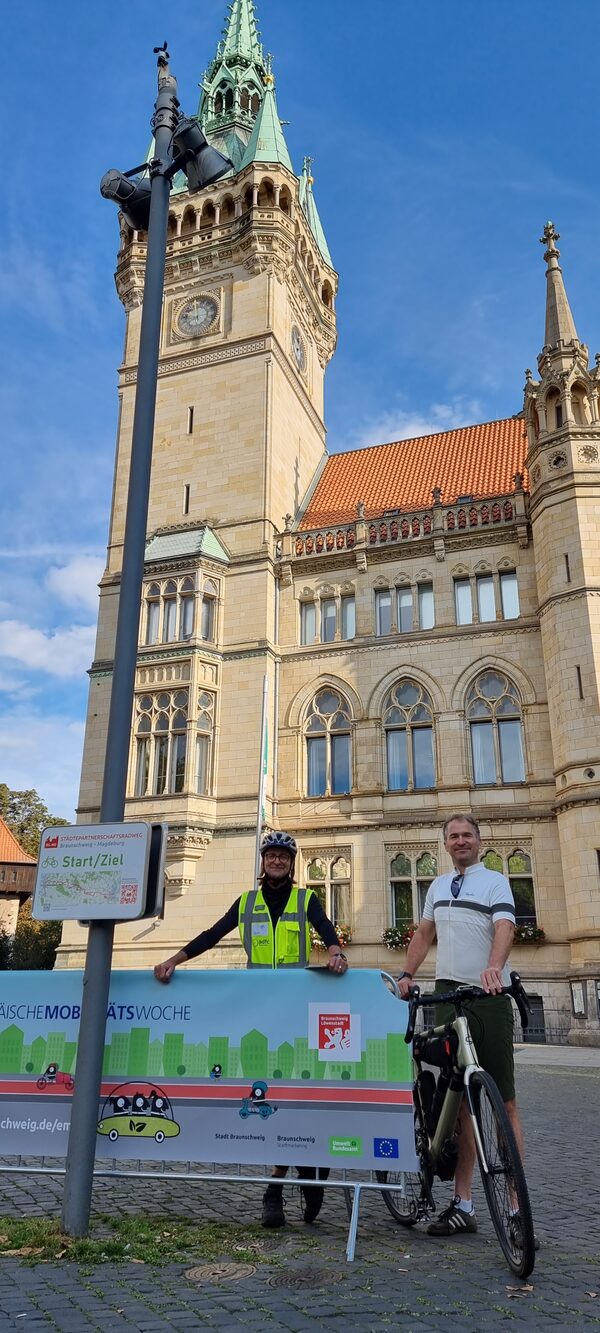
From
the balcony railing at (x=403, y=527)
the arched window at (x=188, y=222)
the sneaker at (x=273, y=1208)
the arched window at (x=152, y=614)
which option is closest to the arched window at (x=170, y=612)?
the arched window at (x=152, y=614)

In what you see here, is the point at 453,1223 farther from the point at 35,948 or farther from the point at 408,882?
the point at 35,948

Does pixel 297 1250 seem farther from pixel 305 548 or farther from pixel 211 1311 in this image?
pixel 305 548

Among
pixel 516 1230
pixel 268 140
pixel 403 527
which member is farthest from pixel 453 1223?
pixel 268 140

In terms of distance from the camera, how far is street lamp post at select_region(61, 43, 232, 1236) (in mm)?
5004

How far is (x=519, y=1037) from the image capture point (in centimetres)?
2152

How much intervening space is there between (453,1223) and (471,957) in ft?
4.58

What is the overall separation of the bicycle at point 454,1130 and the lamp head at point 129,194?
6.17 m

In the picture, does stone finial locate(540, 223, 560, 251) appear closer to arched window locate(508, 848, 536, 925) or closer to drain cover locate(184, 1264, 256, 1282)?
arched window locate(508, 848, 536, 925)

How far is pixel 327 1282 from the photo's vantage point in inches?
161

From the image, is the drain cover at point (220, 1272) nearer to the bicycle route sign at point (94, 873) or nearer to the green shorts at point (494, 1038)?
the green shorts at point (494, 1038)

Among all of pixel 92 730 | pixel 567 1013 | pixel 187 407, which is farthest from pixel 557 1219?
pixel 187 407

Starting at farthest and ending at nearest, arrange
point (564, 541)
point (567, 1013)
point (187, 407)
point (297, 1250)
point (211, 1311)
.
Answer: point (187, 407), point (564, 541), point (567, 1013), point (297, 1250), point (211, 1311)

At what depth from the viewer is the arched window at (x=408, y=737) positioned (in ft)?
80.7

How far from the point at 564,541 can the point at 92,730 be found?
14.4 metres
